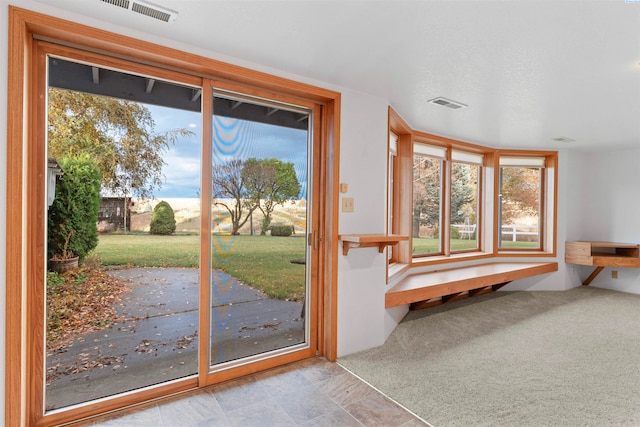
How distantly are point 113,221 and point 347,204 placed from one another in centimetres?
172

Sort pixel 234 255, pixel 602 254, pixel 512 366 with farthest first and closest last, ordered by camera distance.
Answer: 1. pixel 602 254
2. pixel 512 366
3. pixel 234 255

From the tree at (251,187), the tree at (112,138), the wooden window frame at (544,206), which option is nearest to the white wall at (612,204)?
the wooden window frame at (544,206)

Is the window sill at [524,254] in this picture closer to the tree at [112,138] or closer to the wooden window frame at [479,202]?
the wooden window frame at [479,202]

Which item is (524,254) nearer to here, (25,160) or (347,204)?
(347,204)

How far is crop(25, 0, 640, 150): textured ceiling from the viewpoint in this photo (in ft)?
5.74

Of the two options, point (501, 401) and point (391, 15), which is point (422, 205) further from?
point (391, 15)

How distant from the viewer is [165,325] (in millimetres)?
2895

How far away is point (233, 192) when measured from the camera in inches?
103

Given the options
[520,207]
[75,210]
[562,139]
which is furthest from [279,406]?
[520,207]

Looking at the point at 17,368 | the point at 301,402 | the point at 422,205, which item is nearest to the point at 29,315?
the point at 17,368

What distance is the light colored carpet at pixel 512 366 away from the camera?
220 centimetres

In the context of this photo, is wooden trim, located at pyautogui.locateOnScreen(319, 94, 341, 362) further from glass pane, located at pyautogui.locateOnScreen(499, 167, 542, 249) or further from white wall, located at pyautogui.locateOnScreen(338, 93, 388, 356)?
glass pane, located at pyautogui.locateOnScreen(499, 167, 542, 249)

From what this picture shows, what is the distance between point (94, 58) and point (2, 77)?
50 cm

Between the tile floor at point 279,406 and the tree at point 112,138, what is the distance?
1368 mm
